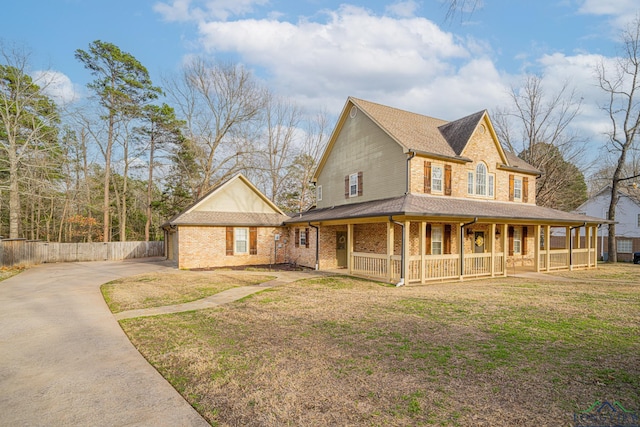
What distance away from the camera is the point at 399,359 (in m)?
5.05

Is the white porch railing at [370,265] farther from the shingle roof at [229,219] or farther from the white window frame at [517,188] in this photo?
the white window frame at [517,188]

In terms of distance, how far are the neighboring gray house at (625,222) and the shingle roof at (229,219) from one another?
25599 millimetres

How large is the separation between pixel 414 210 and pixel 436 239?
4.86 metres

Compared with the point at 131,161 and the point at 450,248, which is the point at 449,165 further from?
the point at 131,161

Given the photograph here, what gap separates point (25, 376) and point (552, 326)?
917 centimetres

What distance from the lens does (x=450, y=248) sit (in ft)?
53.1

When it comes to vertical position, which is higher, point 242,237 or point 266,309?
point 242,237

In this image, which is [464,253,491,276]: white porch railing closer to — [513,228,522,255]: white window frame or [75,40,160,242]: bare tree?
[513,228,522,255]: white window frame

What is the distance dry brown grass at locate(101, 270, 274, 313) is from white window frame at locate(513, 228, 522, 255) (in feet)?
47.4

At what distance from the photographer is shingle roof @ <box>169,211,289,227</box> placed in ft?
58.0

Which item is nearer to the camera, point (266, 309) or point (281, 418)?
point (281, 418)

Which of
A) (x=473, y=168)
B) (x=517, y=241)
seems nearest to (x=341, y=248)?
(x=473, y=168)

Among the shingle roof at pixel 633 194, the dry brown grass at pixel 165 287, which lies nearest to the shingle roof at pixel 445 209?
the dry brown grass at pixel 165 287

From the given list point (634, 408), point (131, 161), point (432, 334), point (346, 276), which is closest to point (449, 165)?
point (346, 276)
